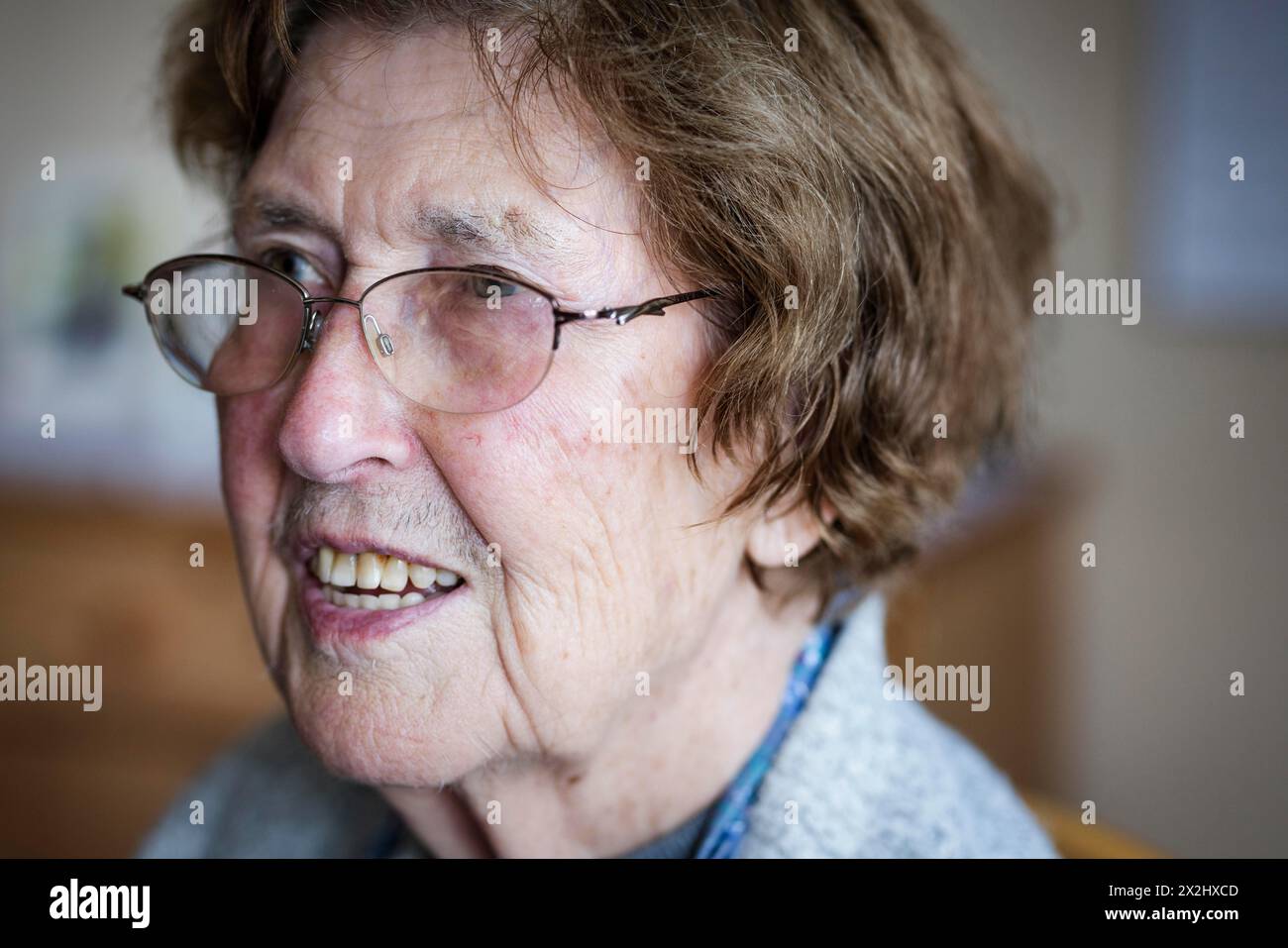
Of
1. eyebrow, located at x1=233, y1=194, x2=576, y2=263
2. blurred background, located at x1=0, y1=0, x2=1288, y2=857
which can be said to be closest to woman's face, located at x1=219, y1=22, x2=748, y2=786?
eyebrow, located at x1=233, y1=194, x2=576, y2=263

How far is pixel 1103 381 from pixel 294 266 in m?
2.43

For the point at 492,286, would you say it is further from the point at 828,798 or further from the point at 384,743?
the point at 828,798

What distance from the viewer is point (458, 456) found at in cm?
80

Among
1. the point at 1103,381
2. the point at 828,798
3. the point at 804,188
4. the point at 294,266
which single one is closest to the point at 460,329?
Result: the point at 294,266

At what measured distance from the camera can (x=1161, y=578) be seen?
2705mm

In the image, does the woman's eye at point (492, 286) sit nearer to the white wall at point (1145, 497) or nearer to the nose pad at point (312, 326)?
the nose pad at point (312, 326)

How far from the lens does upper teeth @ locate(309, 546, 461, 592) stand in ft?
2.78

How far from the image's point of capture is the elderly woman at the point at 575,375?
80cm

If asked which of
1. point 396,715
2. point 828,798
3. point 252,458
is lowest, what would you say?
point 828,798

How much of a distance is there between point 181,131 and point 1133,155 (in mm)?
2351

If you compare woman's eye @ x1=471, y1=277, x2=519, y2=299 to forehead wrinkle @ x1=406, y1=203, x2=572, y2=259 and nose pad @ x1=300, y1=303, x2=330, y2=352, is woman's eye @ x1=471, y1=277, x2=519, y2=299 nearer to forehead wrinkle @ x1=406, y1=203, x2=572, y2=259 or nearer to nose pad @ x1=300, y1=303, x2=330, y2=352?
forehead wrinkle @ x1=406, y1=203, x2=572, y2=259

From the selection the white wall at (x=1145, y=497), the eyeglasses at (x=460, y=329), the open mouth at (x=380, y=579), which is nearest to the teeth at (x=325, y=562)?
the open mouth at (x=380, y=579)
